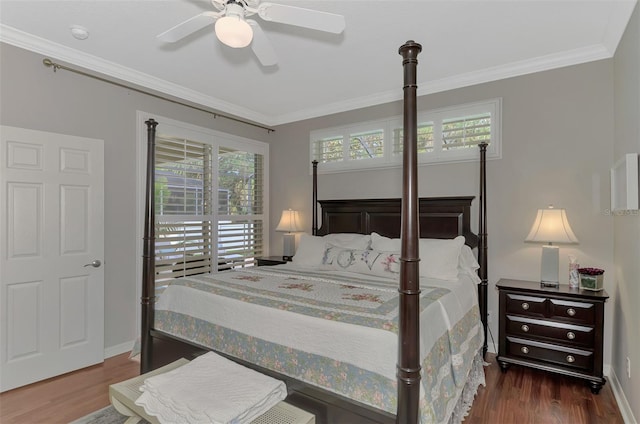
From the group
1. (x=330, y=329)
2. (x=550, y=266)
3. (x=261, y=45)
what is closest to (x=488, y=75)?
(x=550, y=266)

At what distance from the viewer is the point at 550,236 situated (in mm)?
2824

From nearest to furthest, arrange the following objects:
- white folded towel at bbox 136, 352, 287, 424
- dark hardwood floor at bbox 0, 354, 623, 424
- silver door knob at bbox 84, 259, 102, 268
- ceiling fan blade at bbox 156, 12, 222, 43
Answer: white folded towel at bbox 136, 352, 287, 424 < ceiling fan blade at bbox 156, 12, 222, 43 < dark hardwood floor at bbox 0, 354, 623, 424 < silver door knob at bbox 84, 259, 102, 268

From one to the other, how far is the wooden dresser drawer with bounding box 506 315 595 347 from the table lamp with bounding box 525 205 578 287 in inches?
13.1

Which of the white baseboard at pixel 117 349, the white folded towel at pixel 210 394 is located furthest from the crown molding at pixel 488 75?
the white baseboard at pixel 117 349

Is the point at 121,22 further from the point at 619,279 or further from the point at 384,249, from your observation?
the point at 619,279

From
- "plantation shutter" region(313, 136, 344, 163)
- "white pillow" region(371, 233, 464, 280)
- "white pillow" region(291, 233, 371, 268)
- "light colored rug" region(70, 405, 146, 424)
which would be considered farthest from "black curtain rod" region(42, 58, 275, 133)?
"white pillow" region(371, 233, 464, 280)

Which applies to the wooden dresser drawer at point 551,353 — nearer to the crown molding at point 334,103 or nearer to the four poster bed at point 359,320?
the four poster bed at point 359,320

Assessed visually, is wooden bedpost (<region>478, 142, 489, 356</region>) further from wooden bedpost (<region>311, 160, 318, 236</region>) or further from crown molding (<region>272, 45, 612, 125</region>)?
wooden bedpost (<region>311, 160, 318, 236</region>)

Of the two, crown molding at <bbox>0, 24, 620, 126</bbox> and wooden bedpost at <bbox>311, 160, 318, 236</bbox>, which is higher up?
crown molding at <bbox>0, 24, 620, 126</bbox>

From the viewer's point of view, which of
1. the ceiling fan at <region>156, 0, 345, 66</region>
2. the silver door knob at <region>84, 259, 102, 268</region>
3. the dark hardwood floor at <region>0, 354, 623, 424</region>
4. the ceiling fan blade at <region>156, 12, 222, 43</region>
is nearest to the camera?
the ceiling fan at <region>156, 0, 345, 66</region>

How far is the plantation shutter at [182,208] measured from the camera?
3.67 m

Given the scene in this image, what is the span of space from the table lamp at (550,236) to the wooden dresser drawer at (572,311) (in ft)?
0.64

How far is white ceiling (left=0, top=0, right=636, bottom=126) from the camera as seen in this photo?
2.37 metres

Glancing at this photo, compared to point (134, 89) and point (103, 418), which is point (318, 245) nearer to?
point (103, 418)
